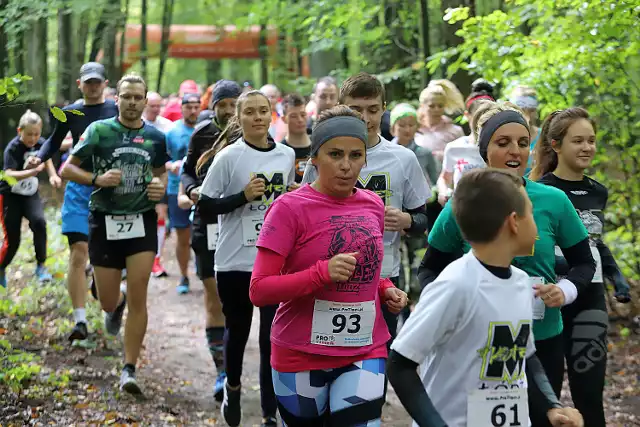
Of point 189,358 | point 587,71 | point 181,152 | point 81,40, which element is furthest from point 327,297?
point 81,40

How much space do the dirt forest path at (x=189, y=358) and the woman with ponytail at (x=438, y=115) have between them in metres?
2.82

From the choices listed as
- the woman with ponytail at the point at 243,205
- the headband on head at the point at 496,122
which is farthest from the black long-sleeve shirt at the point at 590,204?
the woman with ponytail at the point at 243,205

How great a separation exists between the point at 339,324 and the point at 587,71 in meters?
5.32

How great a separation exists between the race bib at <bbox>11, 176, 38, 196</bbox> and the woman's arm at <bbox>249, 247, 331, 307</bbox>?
7089mm

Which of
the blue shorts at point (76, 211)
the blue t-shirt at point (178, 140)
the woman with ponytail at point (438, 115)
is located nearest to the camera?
the blue shorts at point (76, 211)

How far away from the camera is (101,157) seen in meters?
6.99

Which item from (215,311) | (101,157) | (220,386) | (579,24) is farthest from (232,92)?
(579,24)

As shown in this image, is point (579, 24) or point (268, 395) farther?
point (579, 24)

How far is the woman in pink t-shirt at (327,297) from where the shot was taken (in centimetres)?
408

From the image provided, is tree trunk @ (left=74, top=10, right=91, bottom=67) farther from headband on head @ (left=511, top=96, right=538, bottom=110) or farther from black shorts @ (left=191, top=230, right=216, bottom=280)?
headband on head @ (left=511, top=96, right=538, bottom=110)

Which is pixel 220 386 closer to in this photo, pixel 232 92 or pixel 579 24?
pixel 232 92

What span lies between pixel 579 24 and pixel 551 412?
5.50 metres

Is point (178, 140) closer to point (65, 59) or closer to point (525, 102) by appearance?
point (525, 102)

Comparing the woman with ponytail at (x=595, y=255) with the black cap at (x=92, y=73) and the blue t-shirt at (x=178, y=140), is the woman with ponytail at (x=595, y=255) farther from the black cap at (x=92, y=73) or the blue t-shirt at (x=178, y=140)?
the blue t-shirt at (x=178, y=140)
